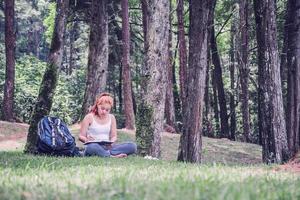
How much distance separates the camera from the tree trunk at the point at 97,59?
20.4 m

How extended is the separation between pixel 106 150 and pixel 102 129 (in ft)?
1.54

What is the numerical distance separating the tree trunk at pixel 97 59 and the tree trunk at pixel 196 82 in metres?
9.33

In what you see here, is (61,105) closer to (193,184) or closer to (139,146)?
(139,146)

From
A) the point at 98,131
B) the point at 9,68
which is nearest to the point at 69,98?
the point at 9,68

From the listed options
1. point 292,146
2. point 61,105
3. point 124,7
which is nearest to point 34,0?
point 61,105

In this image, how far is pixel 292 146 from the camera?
14844mm

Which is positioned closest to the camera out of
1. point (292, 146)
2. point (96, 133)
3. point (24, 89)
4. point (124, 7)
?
point (96, 133)

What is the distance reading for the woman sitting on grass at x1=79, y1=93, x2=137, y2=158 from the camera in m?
10.8

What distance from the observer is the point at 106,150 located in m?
10.8

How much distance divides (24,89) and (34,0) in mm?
37975

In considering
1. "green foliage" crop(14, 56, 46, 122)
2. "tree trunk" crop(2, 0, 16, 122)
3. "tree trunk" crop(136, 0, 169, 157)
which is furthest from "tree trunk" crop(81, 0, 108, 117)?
"green foliage" crop(14, 56, 46, 122)

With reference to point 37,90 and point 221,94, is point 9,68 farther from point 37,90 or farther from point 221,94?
point 221,94

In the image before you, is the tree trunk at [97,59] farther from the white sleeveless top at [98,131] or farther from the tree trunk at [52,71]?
the white sleeveless top at [98,131]

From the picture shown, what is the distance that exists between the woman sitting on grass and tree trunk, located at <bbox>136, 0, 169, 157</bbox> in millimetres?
555
